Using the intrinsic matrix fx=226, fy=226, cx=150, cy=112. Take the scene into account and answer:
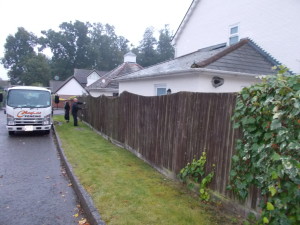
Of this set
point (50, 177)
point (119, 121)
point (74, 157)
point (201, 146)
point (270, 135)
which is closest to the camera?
point (270, 135)

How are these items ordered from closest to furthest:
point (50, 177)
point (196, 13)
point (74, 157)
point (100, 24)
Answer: point (50, 177), point (74, 157), point (196, 13), point (100, 24)

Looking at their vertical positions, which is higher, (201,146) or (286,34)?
(286,34)

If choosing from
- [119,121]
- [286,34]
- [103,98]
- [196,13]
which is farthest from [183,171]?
[196,13]

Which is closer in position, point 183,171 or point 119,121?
point 183,171

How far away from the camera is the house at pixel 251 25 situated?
11.1 metres

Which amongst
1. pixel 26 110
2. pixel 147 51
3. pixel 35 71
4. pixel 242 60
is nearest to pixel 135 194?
pixel 242 60

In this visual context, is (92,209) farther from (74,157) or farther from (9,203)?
(74,157)

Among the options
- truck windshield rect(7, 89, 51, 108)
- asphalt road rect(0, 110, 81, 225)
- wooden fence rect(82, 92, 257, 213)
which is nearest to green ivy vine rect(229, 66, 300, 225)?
wooden fence rect(82, 92, 257, 213)

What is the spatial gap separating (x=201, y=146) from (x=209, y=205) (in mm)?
1054

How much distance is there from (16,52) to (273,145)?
8162 cm

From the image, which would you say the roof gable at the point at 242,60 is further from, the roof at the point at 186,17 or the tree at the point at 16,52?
the tree at the point at 16,52

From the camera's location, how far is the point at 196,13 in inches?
660

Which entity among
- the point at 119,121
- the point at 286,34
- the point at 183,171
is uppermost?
the point at 286,34

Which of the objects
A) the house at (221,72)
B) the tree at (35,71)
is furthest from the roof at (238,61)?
the tree at (35,71)
